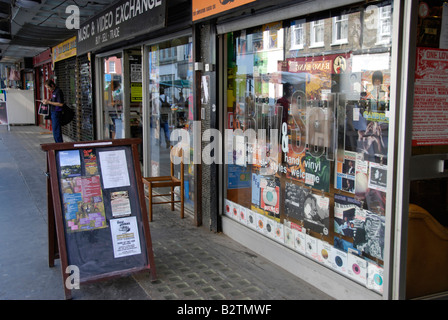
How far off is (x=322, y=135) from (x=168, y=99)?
10.9 feet

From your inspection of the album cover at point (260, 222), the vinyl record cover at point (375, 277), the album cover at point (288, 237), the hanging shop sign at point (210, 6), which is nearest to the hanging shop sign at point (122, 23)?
the hanging shop sign at point (210, 6)

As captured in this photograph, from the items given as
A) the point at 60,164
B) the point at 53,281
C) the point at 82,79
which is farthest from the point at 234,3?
the point at 82,79

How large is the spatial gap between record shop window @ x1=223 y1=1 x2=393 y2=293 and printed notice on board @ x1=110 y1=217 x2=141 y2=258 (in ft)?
4.48

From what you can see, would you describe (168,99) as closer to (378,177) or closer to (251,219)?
(251,219)

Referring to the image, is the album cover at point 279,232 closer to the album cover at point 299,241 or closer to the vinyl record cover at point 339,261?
the album cover at point 299,241

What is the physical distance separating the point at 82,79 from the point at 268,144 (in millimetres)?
7732

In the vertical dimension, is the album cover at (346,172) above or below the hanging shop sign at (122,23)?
below

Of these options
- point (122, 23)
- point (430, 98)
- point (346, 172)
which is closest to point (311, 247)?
point (346, 172)

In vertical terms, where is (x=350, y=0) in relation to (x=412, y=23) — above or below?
above

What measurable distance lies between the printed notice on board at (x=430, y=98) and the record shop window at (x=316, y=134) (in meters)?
0.21

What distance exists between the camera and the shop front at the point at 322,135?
2941 millimetres

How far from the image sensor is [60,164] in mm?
3607

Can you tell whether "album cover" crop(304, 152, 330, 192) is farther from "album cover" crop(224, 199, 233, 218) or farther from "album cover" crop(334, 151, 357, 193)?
"album cover" crop(224, 199, 233, 218)
